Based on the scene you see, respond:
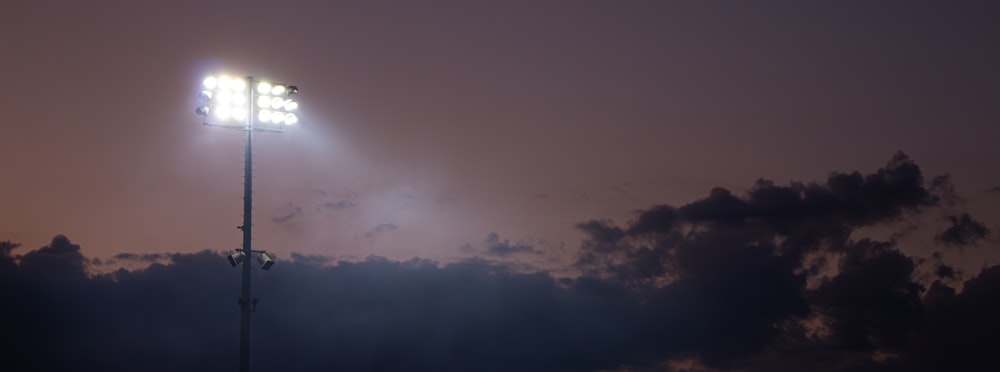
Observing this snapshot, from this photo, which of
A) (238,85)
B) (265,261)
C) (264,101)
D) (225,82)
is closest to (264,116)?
(264,101)

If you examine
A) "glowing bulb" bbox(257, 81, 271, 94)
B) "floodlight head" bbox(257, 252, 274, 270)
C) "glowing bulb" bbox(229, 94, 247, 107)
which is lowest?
"floodlight head" bbox(257, 252, 274, 270)

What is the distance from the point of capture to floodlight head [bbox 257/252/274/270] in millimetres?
38688

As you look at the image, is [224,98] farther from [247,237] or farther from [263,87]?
[247,237]

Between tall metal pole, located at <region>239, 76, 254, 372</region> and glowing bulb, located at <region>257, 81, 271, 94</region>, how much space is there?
260mm

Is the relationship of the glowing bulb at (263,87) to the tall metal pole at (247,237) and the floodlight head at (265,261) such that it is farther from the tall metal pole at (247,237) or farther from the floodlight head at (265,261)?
the floodlight head at (265,261)

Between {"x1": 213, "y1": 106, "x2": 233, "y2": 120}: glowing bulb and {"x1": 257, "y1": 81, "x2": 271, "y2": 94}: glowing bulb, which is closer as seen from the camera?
{"x1": 213, "y1": 106, "x2": 233, "y2": 120}: glowing bulb

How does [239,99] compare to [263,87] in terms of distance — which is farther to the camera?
[263,87]

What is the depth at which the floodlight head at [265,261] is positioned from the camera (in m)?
38.7

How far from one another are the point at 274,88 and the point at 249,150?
2311 millimetres

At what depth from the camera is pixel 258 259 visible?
3900 cm

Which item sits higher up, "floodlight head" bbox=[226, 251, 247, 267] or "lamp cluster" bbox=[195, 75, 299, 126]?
"lamp cluster" bbox=[195, 75, 299, 126]

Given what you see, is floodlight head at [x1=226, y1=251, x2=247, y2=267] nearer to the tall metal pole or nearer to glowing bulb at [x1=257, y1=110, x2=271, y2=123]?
the tall metal pole

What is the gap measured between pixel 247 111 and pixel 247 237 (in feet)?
13.5

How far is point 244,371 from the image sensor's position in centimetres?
3816
